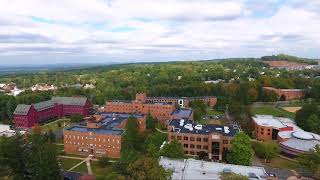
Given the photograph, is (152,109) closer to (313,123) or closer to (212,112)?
(212,112)

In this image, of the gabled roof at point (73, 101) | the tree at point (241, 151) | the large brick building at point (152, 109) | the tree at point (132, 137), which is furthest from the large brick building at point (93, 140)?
the gabled roof at point (73, 101)

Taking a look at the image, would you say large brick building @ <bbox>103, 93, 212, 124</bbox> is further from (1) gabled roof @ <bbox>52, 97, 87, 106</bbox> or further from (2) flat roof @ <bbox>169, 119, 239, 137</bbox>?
(2) flat roof @ <bbox>169, 119, 239, 137</bbox>

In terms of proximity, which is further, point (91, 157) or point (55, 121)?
point (55, 121)

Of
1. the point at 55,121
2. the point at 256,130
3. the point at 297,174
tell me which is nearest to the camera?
the point at 297,174

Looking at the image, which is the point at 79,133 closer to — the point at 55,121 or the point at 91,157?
the point at 91,157

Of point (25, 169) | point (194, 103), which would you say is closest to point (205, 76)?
point (194, 103)

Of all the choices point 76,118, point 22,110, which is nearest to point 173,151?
point 76,118
